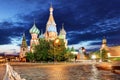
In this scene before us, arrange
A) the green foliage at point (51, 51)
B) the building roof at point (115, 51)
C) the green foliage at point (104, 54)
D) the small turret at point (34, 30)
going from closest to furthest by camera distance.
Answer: the green foliage at point (51, 51), the building roof at point (115, 51), the green foliage at point (104, 54), the small turret at point (34, 30)

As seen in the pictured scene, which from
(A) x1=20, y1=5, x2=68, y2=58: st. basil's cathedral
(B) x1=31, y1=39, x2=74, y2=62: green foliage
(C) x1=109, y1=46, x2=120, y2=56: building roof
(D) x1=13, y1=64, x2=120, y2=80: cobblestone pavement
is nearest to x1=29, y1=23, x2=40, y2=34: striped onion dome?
(A) x1=20, y1=5, x2=68, y2=58: st. basil's cathedral

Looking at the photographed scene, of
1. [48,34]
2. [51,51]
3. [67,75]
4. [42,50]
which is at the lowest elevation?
[67,75]

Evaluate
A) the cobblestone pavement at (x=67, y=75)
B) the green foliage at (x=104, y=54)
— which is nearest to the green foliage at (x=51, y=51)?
the green foliage at (x=104, y=54)

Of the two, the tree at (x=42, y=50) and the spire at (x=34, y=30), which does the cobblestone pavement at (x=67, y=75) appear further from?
the spire at (x=34, y=30)

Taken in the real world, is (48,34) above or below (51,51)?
above

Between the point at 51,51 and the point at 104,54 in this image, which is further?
the point at 104,54

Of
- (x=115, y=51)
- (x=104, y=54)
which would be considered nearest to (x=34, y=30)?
(x=104, y=54)

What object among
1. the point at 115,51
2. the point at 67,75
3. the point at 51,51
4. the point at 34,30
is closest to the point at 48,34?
the point at 34,30

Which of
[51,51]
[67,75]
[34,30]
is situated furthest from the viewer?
[34,30]

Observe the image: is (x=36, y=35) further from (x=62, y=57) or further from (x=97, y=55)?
(x=62, y=57)

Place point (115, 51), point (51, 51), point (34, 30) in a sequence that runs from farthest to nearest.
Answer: point (34, 30) → point (115, 51) → point (51, 51)

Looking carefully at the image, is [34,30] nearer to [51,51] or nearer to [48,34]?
[48,34]

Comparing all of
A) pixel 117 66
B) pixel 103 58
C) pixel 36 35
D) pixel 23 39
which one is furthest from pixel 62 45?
pixel 23 39

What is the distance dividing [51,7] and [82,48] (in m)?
30.3
